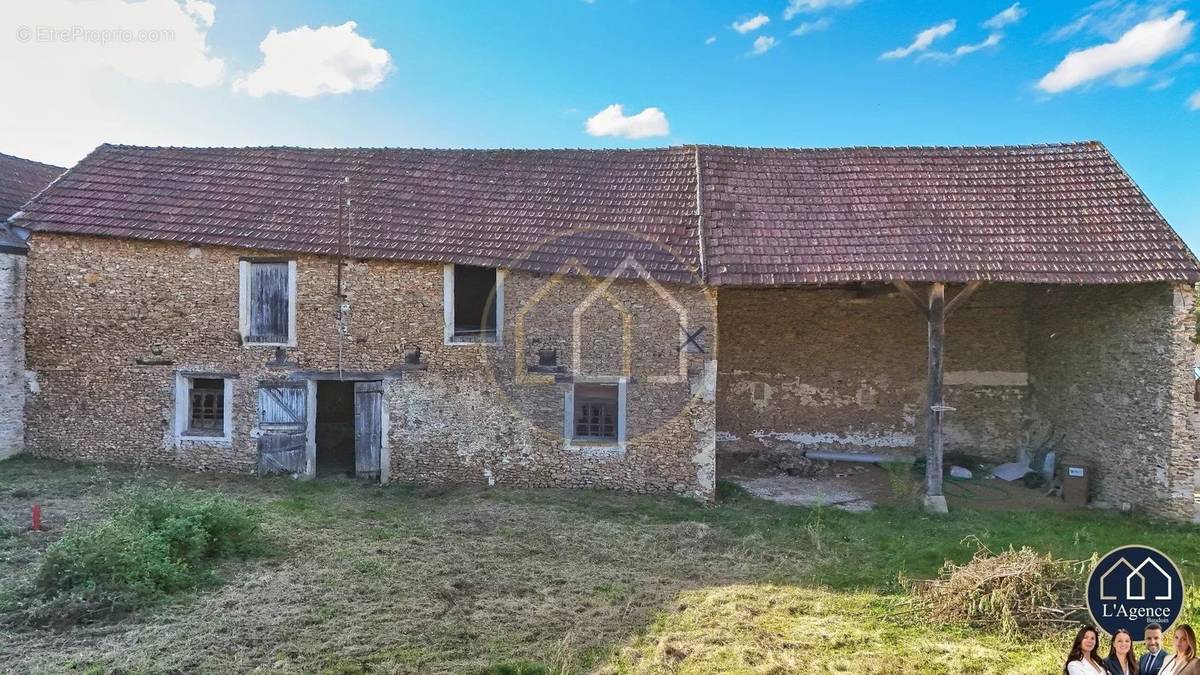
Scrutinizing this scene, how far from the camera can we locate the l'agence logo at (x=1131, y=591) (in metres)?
3.88

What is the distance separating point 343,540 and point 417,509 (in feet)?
5.48

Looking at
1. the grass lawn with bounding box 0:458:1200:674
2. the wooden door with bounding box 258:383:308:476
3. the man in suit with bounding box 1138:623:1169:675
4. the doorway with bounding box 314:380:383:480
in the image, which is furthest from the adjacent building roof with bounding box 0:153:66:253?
the man in suit with bounding box 1138:623:1169:675

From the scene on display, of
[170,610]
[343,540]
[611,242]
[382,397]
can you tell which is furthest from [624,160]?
[170,610]

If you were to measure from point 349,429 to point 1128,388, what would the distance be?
14.0 meters

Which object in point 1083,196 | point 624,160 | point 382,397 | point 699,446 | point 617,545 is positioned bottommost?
point 617,545

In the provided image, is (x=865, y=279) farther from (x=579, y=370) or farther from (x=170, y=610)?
(x=170, y=610)

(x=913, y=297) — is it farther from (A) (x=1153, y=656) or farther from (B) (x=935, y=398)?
(A) (x=1153, y=656)

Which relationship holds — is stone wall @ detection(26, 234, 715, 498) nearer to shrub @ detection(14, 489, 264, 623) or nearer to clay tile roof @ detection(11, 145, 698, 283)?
clay tile roof @ detection(11, 145, 698, 283)

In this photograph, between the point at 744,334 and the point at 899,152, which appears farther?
the point at 744,334

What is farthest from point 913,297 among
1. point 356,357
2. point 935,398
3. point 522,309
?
point 356,357

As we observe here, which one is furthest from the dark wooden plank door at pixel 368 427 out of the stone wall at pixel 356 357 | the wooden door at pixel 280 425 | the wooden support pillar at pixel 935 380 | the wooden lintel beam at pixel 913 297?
the wooden support pillar at pixel 935 380

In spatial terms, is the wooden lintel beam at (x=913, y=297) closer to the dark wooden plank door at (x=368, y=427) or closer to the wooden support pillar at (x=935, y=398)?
the wooden support pillar at (x=935, y=398)

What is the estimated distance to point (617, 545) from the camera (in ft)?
27.6

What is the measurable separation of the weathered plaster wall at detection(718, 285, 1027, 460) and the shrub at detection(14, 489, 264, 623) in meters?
9.43
